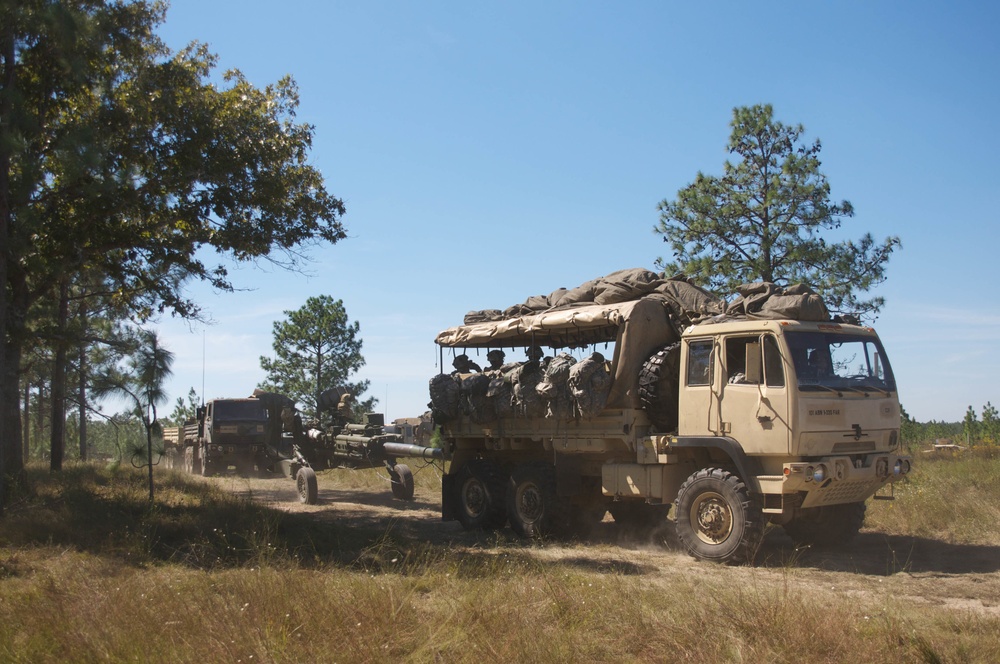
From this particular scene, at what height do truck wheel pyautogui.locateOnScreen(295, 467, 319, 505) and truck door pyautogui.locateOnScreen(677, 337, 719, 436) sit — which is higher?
truck door pyautogui.locateOnScreen(677, 337, 719, 436)

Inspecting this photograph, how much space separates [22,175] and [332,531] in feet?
21.2

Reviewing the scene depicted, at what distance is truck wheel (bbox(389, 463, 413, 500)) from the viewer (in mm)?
18719

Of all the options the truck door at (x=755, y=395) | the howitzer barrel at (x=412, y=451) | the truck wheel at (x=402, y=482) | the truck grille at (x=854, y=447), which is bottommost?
the truck wheel at (x=402, y=482)

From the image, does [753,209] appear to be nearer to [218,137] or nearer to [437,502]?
[437,502]

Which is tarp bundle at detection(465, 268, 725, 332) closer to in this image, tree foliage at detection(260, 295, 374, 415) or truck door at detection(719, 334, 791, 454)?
truck door at detection(719, 334, 791, 454)

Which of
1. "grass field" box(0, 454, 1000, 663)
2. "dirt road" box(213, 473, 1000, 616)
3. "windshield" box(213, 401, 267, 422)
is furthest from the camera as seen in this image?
"windshield" box(213, 401, 267, 422)

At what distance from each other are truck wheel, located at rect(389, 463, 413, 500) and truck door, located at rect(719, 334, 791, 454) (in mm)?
9751

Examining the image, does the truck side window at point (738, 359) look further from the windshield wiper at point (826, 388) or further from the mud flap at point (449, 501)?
the mud flap at point (449, 501)

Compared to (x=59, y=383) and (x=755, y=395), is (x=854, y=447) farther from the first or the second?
(x=59, y=383)

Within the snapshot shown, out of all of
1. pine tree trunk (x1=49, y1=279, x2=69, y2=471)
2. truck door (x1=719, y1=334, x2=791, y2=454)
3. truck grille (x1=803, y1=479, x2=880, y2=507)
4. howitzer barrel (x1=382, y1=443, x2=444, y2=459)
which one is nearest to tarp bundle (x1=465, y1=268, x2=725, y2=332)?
truck door (x1=719, y1=334, x2=791, y2=454)

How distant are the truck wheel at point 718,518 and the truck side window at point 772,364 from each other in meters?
1.21

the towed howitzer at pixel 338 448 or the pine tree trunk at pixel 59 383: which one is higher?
the pine tree trunk at pixel 59 383

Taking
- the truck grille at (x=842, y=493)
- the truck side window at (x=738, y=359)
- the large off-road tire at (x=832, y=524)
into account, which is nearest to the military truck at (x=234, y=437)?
the large off-road tire at (x=832, y=524)

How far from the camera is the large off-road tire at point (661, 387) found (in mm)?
11344
